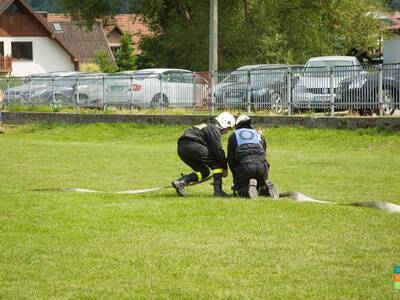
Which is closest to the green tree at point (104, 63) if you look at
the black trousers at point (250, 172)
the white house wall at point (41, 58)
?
the white house wall at point (41, 58)

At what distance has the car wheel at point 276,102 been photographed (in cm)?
2878

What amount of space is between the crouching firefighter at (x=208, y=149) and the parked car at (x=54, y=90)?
21.4 m

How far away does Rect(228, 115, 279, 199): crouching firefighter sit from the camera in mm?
13156

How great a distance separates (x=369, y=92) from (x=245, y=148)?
44.9 ft

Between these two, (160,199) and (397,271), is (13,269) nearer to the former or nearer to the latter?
(397,271)

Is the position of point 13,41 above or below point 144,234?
above

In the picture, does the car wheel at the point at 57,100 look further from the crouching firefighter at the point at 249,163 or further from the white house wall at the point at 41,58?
the white house wall at the point at 41,58

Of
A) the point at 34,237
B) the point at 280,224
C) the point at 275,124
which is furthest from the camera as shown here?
the point at 275,124

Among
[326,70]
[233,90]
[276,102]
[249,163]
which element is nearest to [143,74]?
[233,90]

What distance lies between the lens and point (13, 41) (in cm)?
7675

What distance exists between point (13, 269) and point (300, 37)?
40.4 metres

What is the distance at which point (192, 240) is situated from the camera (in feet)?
33.4

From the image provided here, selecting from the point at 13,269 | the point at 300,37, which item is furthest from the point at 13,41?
the point at 13,269

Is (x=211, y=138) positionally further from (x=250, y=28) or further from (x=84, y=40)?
(x=84, y=40)
